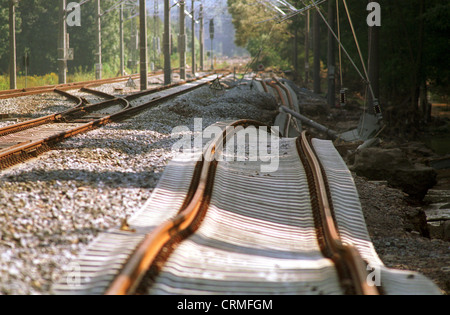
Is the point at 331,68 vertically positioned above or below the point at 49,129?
above

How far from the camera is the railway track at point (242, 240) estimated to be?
4516 mm

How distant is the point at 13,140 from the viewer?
36.0 ft

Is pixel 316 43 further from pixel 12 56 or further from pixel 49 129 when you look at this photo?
pixel 49 129

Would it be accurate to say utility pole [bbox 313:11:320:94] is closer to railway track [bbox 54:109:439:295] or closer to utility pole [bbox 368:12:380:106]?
utility pole [bbox 368:12:380:106]

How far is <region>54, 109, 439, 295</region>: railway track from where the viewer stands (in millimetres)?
4516

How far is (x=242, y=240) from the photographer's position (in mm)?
5973

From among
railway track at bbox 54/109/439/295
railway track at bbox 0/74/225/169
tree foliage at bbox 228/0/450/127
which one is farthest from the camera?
tree foliage at bbox 228/0/450/127

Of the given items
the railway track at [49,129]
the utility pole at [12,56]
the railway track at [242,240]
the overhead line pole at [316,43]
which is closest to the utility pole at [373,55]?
the railway track at [49,129]

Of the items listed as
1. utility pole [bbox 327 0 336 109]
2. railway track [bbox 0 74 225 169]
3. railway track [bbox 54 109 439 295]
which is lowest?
railway track [bbox 54 109 439 295]

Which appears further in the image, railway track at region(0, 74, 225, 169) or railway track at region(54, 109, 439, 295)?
railway track at region(0, 74, 225, 169)

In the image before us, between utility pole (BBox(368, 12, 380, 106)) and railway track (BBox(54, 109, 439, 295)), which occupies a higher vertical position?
utility pole (BBox(368, 12, 380, 106))

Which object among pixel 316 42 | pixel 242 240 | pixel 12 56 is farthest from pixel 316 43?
pixel 242 240

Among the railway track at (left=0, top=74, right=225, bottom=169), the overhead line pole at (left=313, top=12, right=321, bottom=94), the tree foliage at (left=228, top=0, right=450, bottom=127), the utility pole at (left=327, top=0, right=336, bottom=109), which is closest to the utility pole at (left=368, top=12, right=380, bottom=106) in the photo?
the tree foliage at (left=228, top=0, right=450, bottom=127)
